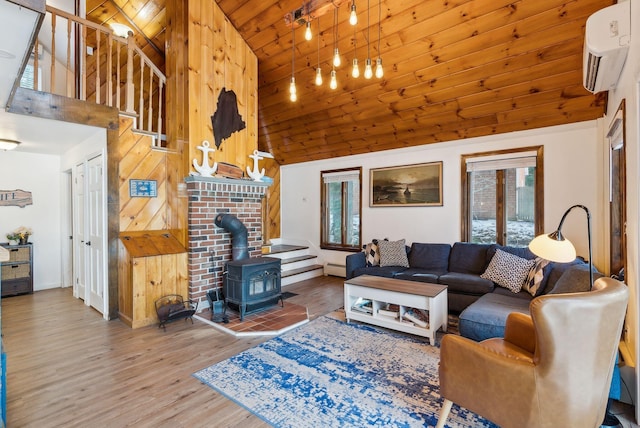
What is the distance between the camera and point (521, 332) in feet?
6.85

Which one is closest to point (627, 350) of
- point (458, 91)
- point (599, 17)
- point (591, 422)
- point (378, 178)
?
point (591, 422)

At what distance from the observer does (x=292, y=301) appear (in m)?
4.41

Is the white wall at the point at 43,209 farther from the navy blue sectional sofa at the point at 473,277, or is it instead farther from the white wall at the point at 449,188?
the navy blue sectional sofa at the point at 473,277

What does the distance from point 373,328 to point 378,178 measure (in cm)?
293

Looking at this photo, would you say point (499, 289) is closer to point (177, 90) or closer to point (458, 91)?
point (458, 91)

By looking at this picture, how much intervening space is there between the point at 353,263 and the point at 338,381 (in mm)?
2439

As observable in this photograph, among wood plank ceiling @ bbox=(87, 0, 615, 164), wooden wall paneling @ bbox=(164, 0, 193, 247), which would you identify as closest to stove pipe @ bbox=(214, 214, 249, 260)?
wooden wall paneling @ bbox=(164, 0, 193, 247)

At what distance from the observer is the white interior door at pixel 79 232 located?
171 inches

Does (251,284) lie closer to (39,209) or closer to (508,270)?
(508,270)

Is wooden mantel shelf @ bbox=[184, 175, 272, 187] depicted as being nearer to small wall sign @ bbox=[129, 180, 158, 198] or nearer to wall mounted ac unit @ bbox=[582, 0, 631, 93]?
small wall sign @ bbox=[129, 180, 158, 198]

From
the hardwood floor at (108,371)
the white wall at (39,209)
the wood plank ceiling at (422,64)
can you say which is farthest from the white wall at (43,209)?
the wood plank ceiling at (422,64)

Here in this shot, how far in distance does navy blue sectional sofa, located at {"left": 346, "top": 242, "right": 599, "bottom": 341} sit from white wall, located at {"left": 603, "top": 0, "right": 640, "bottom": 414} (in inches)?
17.2

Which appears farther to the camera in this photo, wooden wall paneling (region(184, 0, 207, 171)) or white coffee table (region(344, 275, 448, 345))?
wooden wall paneling (region(184, 0, 207, 171))

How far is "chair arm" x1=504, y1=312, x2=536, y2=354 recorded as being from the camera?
201 centimetres
